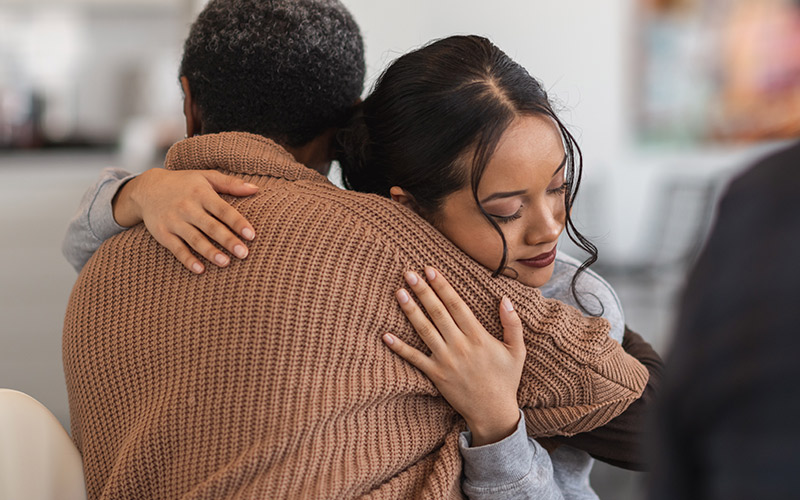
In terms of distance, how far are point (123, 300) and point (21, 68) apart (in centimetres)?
327

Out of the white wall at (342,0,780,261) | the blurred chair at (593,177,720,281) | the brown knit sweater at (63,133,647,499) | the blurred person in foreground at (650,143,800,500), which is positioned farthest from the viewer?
the white wall at (342,0,780,261)

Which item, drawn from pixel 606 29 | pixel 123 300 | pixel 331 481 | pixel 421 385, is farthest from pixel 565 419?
pixel 606 29

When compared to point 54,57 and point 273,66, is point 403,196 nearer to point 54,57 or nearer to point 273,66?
point 273,66

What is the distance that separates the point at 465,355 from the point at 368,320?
0.11 metres

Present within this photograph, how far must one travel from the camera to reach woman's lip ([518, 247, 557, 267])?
959 mm

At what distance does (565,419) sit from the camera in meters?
0.86

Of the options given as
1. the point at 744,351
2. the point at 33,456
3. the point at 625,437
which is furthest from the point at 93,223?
the point at 744,351

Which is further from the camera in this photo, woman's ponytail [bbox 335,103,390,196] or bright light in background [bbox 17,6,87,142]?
bright light in background [bbox 17,6,87,142]

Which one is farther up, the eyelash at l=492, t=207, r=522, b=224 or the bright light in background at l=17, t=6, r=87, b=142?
the eyelash at l=492, t=207, r=522, b=224

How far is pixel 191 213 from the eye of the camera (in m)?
0.89

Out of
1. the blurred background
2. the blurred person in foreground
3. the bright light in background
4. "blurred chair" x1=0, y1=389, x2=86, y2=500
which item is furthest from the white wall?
the blurred person in foreground

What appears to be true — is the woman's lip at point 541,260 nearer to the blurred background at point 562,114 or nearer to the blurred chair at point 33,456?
the blurred chair at point 33,456

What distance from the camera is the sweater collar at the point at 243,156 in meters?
0.94

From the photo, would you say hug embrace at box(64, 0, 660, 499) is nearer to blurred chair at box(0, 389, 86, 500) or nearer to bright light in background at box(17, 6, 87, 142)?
blurred chair at box(0, 389, 86, 500)
